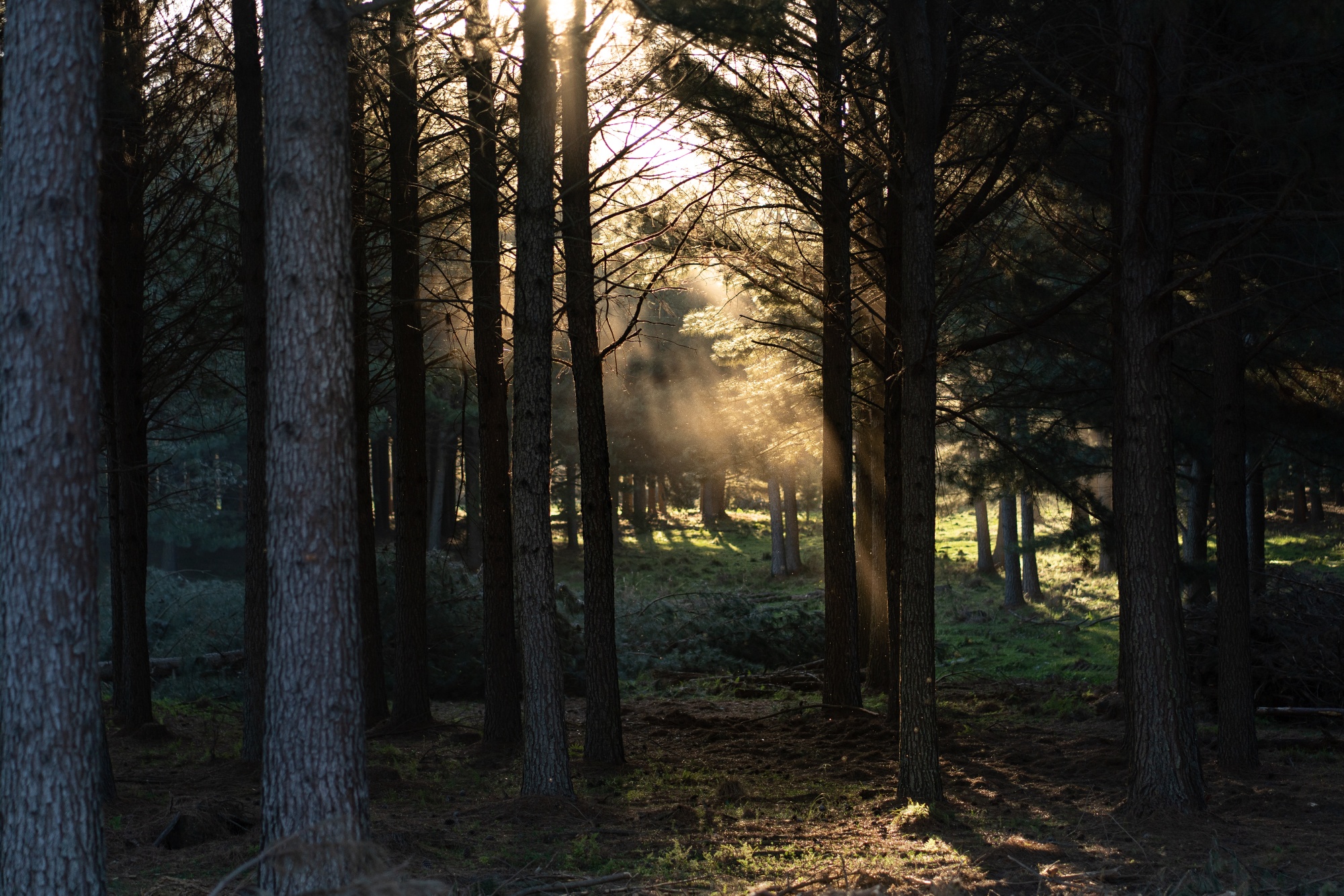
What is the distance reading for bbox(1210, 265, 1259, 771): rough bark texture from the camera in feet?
28.4

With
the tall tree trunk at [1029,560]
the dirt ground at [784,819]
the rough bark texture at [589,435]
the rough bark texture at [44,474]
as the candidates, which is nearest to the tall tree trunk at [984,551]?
the tall tree trunk at [1029,560]

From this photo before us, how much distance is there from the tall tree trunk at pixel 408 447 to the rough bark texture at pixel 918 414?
5.87 m

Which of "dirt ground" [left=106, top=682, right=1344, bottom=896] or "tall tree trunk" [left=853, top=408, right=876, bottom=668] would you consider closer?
"dirt ground" [left=106, top=682, right=1344, bottom=896]

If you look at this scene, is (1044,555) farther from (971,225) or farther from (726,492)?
(971,225)

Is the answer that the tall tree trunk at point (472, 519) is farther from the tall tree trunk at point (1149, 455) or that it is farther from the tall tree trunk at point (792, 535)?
the tall tree trunk at point (1149, 455)

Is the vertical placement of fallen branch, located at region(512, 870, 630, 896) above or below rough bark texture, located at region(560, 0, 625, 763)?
below

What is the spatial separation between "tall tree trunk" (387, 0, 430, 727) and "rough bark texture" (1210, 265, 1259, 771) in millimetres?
8266

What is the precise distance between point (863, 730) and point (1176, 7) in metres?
7.92

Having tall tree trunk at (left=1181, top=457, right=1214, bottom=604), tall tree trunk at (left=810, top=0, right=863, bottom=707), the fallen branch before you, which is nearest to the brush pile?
tall tree trunk at (left=1181, top=457, right=1214, bottom=604)

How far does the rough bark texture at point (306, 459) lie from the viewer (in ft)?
15.9

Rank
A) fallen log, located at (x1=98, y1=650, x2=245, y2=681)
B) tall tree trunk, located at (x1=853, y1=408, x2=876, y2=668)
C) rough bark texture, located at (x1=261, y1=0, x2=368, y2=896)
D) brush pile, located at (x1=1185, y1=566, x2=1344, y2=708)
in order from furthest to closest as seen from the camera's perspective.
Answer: tall tree trunk, located at (x1=853, y1=408, x2=876, y2=668) < fallen log, located at (x1=98, y1=650, x2=245, y2=681) < brush pile, located at (x1=1185, y1=566, x2=1344, y2=708) < rough bark texture, located at (x1=261, y1=0, x2=368, y2=896)

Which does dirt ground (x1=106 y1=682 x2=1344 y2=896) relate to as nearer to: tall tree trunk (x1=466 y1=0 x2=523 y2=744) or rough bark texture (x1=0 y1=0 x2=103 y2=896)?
tall tree trunk (x1=466 y1=0 x2=523 y2=744)

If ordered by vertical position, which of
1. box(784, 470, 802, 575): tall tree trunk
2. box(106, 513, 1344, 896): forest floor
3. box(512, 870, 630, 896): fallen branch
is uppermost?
box(784, 470, 802, 575): tall tree trunk

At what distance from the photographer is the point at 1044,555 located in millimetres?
31641
